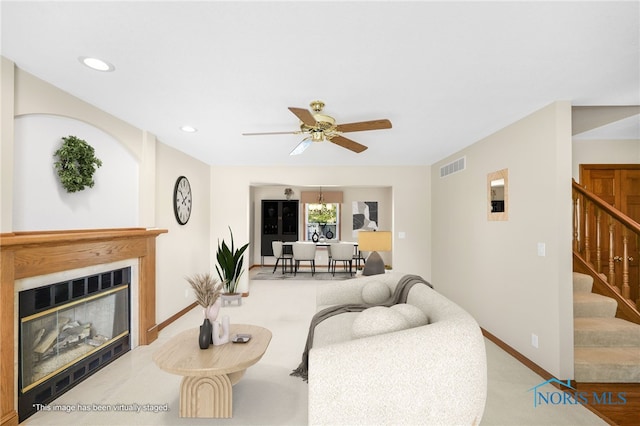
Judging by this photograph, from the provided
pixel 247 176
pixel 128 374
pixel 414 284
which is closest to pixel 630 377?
pixel 414 284

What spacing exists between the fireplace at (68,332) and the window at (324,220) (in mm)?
5398

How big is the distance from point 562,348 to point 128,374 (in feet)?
11.5

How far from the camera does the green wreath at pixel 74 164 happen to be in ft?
7.47

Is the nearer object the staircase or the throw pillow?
the throw pillow

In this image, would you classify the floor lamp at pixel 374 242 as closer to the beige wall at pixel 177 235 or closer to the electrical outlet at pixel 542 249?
the electrical outlet at pixel 542 249

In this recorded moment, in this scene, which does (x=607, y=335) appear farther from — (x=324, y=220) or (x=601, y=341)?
(x=324, y=220)

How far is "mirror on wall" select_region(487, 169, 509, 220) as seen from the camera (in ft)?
10.2

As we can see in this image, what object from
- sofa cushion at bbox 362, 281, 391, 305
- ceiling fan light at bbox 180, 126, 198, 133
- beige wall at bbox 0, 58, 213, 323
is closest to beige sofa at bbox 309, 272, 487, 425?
sofa cushion at bbox 362, 281, 391, 305

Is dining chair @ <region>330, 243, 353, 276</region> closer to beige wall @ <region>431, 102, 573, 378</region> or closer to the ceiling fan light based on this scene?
beige wall @ <region>431, 102, 573, 378</region>

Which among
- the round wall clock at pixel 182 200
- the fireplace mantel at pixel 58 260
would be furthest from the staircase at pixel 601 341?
the round wall clock at pixel 182 200

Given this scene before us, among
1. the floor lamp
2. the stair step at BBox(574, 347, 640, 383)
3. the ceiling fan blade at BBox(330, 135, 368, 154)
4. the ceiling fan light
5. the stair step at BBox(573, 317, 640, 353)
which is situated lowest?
the stair step at BBox(574, 347, 640, 383)

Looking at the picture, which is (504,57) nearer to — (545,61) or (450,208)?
(545,61)

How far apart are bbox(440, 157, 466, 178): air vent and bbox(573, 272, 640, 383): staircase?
5.69ft

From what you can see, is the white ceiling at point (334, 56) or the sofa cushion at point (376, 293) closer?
the white ceiling at point (334, 56)
